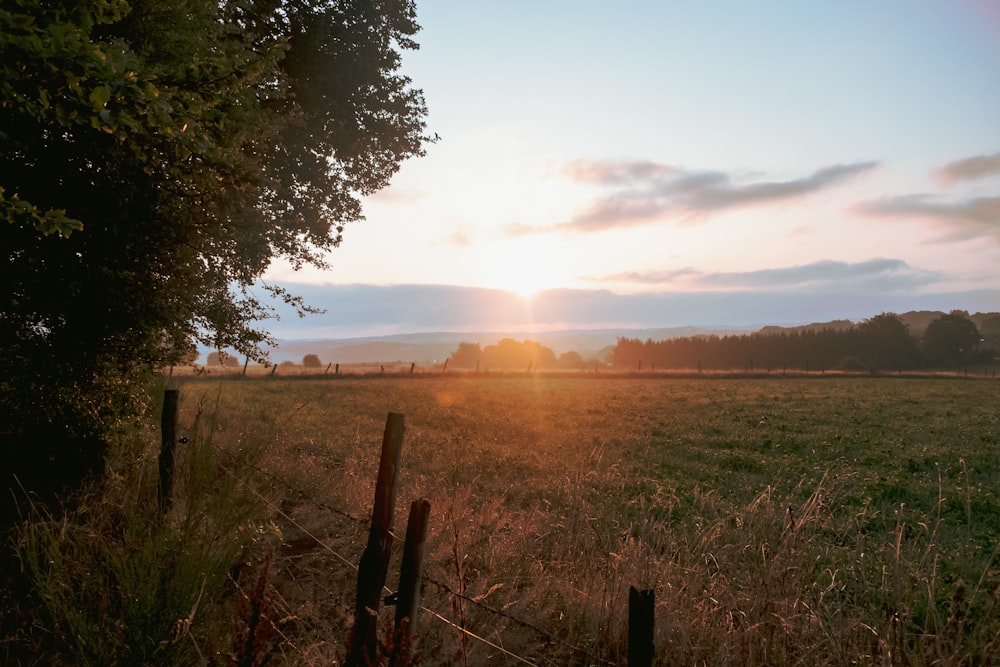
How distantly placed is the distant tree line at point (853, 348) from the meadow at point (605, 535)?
77.6m

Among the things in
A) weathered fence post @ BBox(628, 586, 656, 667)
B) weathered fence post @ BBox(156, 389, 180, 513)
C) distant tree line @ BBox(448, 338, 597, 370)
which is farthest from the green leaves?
distant tree line @ BBox(448, 338, 597, 370)

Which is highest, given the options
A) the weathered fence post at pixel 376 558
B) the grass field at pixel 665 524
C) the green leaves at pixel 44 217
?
the green leaves at pixel 44 217

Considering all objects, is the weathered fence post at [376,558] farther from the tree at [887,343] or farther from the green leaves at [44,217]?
the tree at [887,343]

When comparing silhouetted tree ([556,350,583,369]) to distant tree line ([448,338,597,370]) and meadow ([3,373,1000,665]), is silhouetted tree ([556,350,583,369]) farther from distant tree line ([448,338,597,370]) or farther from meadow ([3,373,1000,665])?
meadow ([3,373,1000,665])

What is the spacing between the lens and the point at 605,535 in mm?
7422

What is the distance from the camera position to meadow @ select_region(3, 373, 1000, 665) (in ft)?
15.4

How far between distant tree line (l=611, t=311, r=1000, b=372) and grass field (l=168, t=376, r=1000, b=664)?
74508 millimetres

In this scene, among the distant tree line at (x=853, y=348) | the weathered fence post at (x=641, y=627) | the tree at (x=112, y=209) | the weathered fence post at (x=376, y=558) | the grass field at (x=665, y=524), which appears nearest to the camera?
the weathered fence post at (x=641, y=627)

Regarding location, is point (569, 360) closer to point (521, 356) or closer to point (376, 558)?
point (521, 356)

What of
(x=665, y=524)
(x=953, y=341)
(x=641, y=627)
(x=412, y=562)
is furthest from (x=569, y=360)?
(x=641, y=627)

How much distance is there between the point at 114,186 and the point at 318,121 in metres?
9.47

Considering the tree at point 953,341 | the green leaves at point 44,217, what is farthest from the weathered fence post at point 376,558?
the tree at point 953,341

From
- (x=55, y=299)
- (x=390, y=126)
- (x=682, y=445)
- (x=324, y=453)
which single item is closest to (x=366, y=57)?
(x=390, y=126)

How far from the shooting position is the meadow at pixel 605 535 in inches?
185
